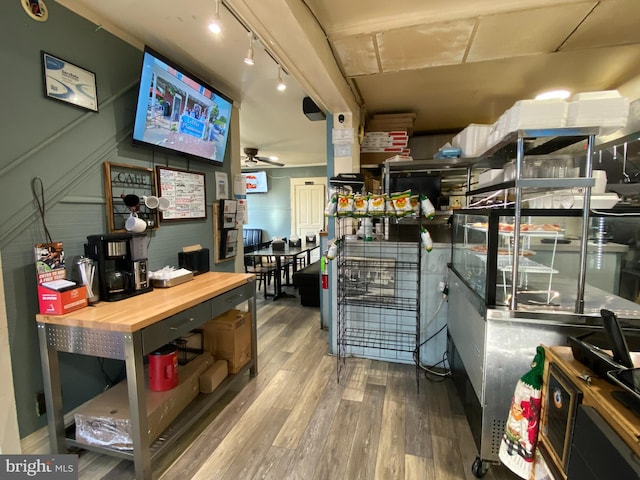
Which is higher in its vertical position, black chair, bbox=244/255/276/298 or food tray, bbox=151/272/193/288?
food tray, bbox=151/272/193/288

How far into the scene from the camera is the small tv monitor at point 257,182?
788cm

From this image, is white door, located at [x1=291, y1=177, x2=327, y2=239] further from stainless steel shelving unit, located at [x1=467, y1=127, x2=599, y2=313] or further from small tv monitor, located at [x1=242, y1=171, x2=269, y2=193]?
stainless steel shelving unit, located at [x1=467, y1=127, x2=599, y2=313]

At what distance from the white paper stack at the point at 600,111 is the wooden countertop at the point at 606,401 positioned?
93 cm

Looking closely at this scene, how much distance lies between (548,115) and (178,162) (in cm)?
250

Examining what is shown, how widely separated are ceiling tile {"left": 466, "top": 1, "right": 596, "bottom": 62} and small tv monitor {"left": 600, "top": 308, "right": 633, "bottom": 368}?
1.80m

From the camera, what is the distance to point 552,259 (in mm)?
1703

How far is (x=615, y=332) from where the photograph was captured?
95 cm

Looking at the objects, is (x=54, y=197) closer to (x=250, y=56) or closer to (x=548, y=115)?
(x=250, y=56)

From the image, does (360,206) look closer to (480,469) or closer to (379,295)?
(379,295)

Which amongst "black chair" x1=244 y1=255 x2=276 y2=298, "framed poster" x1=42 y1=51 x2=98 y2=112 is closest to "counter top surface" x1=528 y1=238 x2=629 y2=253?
"framed poster" x1=42 y1=51 x2=98 y2=112

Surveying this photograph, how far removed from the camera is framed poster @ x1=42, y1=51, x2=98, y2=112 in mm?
1604

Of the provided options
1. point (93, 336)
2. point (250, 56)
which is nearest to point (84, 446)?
point (93, 336)

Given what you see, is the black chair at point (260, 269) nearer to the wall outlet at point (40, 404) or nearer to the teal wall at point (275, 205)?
the teal wall at point (275, 205)

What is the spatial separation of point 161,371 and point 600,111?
101 inches
